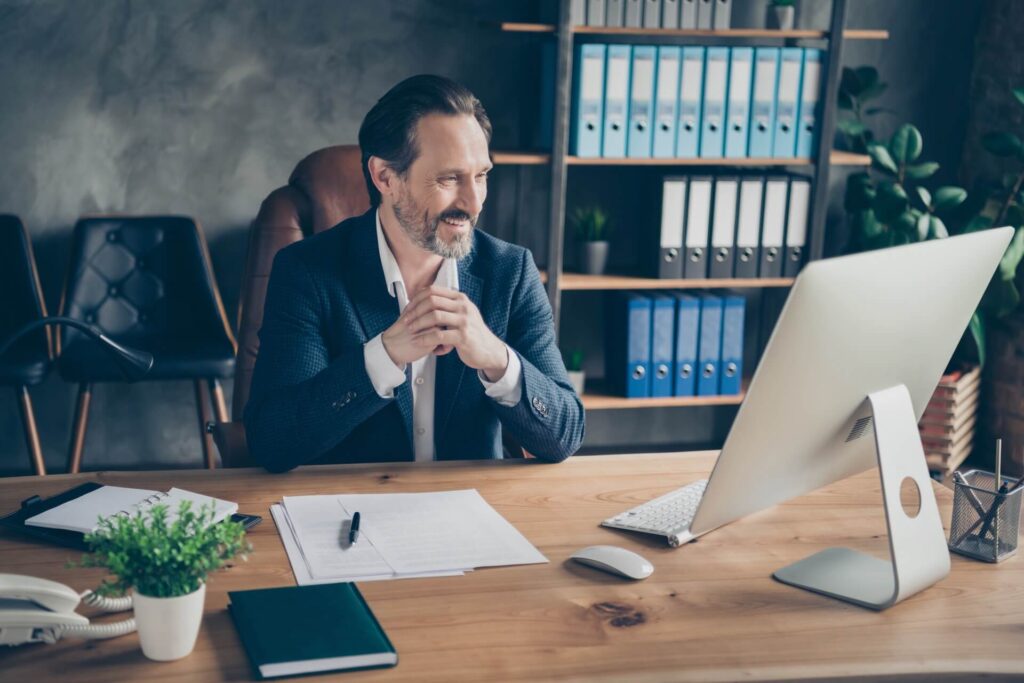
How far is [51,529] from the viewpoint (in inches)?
55.0

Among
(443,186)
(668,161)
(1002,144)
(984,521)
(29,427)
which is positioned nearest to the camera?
(984,521)

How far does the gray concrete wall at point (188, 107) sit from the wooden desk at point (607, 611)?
85.2 inches

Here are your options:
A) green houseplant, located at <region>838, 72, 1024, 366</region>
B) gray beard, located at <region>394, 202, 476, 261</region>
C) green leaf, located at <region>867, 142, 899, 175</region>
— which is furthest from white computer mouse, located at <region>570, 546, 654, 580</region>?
green leaf, located at <region>867, 142, 899, 175</region>

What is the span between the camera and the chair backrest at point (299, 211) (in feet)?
7.91

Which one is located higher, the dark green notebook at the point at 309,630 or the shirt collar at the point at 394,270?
the shirt collar at the point at 394,270

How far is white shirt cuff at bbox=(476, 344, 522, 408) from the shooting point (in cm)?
174

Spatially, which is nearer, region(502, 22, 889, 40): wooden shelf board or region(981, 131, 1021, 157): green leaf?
region(502, 22, 889, 40): wooden shelf board

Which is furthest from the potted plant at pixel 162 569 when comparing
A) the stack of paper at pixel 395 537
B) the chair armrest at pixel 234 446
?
the chair armrest at pixel 234 446

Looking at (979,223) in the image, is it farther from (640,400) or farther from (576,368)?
(576,368)

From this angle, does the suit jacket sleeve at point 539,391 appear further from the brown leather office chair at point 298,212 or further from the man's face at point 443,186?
the brown leather office chair at point 298,212

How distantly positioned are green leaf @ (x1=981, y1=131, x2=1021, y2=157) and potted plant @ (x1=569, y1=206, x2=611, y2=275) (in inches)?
50.1

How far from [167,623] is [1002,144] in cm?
329

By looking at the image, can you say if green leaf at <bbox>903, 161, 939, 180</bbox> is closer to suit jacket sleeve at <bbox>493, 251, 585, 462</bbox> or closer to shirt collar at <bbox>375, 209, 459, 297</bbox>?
suit jacket sleeve at <bbox>493, 251, 585, 462</bbox>

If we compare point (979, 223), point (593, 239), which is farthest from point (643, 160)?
point (979, 223)
